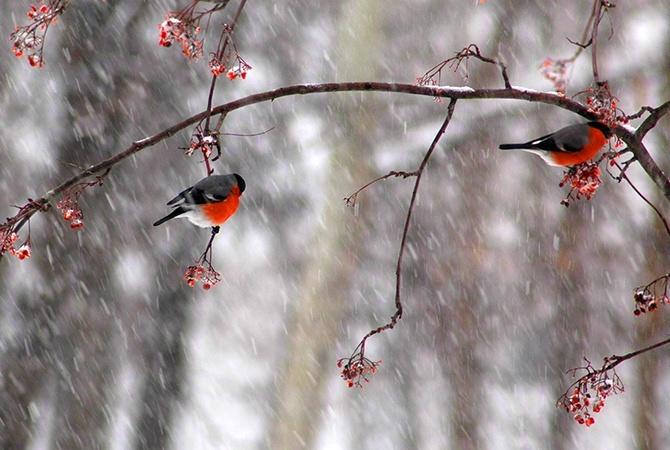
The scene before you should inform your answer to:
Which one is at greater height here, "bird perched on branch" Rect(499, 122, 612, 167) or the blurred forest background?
the blurred forest background

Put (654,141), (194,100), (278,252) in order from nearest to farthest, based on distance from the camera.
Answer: (654,141) → (194,100) → (278,252)

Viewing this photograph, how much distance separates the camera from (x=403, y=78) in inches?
239

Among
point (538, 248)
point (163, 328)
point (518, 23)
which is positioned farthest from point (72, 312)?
point (518, 23)

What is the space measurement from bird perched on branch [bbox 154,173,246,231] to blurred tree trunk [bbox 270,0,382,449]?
13.6ft

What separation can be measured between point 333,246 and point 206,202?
4429mm

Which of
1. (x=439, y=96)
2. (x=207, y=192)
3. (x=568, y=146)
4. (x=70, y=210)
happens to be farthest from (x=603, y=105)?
(x=70, y=210)

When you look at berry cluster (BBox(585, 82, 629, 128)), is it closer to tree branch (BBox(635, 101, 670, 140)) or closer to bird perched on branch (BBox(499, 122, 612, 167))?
tree branch (BBox(635, 101, 670, 140))

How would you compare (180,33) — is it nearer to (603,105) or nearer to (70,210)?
(70,210)

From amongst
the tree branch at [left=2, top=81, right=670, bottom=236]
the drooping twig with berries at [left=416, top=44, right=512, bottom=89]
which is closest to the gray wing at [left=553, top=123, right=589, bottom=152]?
the drooping twig with berries at [left=416, top=44, right=512, bottom=89]

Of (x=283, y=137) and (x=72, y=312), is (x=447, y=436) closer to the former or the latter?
(x=283, y=137)

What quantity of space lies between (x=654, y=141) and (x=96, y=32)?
4016 millimetres

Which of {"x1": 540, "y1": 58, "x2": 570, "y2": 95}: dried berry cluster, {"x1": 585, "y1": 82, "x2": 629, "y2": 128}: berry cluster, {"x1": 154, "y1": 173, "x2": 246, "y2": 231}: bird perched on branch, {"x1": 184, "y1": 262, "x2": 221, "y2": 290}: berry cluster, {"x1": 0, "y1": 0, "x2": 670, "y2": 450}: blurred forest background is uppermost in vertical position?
{"x1": 0, "y1": 0, "x2": 670, "y2": 450}: blurred forest background

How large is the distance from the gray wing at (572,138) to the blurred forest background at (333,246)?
3.53 metres

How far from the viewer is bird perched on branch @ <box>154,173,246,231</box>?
6.60ft
